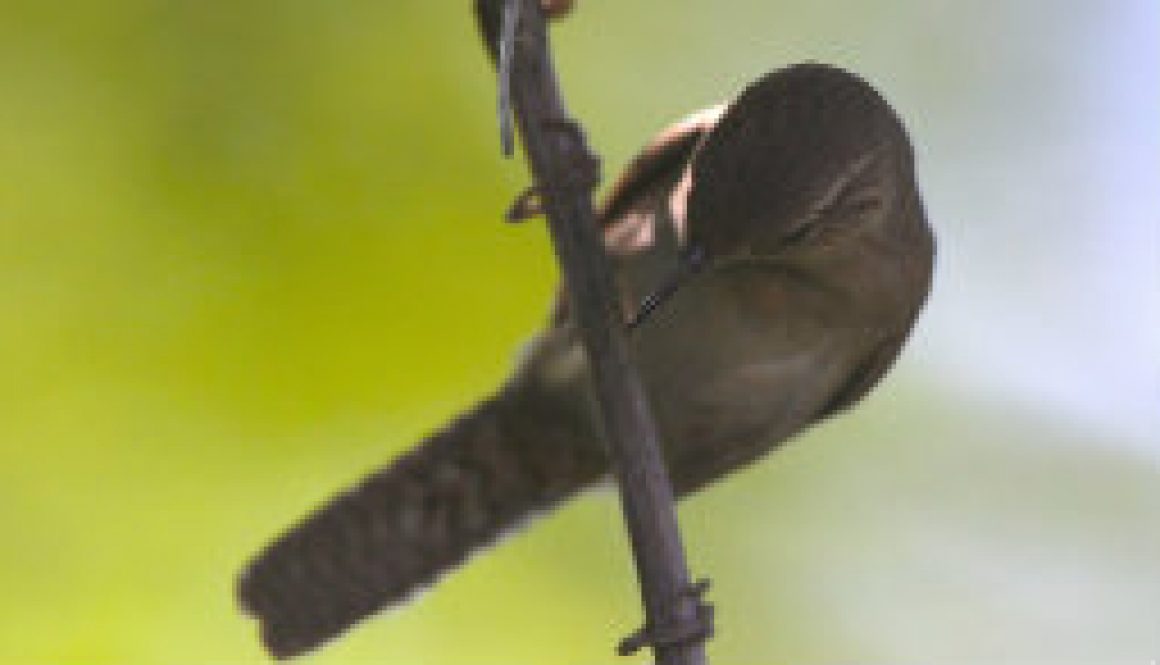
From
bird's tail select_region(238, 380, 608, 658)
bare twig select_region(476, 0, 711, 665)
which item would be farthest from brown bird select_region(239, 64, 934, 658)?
bare twig select_region(476, 0, 711, 665)

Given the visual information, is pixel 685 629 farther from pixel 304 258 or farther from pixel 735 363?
pixel 304 258

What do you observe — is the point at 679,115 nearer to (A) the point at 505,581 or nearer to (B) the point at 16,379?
(A) the point at 505,581

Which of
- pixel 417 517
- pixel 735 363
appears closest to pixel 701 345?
pixel 735 363

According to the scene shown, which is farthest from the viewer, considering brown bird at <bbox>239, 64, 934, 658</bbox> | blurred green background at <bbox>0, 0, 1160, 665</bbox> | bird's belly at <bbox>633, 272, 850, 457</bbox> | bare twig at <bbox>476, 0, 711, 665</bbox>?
blurred green background at <bbox>0, 0, 1160, 665</bbox>

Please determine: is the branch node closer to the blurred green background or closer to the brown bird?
the brown bird

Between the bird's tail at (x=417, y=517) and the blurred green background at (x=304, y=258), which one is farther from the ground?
the blurred green background at (x=304, y=258)

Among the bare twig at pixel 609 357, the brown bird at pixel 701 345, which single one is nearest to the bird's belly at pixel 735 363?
the brown bird at pixel 701 345

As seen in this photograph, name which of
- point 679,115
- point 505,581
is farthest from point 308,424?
point 679,115

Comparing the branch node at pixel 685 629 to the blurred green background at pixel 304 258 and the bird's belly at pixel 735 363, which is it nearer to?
the bird's belly at pixel 735 363
